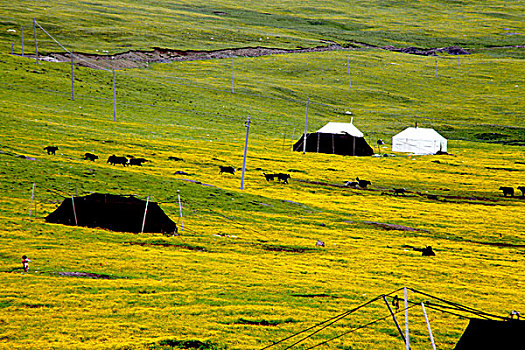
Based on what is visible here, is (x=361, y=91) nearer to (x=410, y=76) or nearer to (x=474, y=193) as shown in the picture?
(x=410, y=76)

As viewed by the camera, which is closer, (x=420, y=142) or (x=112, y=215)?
(x=112, y=215)

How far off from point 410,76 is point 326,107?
50.2 m

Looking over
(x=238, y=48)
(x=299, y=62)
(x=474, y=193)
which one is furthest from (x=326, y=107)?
(x=474, y=193)

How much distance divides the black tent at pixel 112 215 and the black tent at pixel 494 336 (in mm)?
27267

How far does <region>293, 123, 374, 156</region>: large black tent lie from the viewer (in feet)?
306

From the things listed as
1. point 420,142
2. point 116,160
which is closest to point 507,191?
point 420,142

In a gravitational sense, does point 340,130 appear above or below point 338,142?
above

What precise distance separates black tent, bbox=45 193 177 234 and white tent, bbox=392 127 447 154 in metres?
66.1

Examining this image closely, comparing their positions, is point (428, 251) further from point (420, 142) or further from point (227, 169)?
point (420, 142)

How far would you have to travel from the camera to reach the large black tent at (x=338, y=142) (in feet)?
306

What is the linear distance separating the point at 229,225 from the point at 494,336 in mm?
29757

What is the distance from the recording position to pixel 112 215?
45500mm

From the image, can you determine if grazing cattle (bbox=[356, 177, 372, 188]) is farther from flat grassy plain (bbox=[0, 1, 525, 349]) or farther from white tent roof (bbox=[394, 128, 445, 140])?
white tent roof (bbox=[394, 128, 445, 140])

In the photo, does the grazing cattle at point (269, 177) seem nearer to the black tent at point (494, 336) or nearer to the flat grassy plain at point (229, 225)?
the flat grassy plain at point (229, 225)
